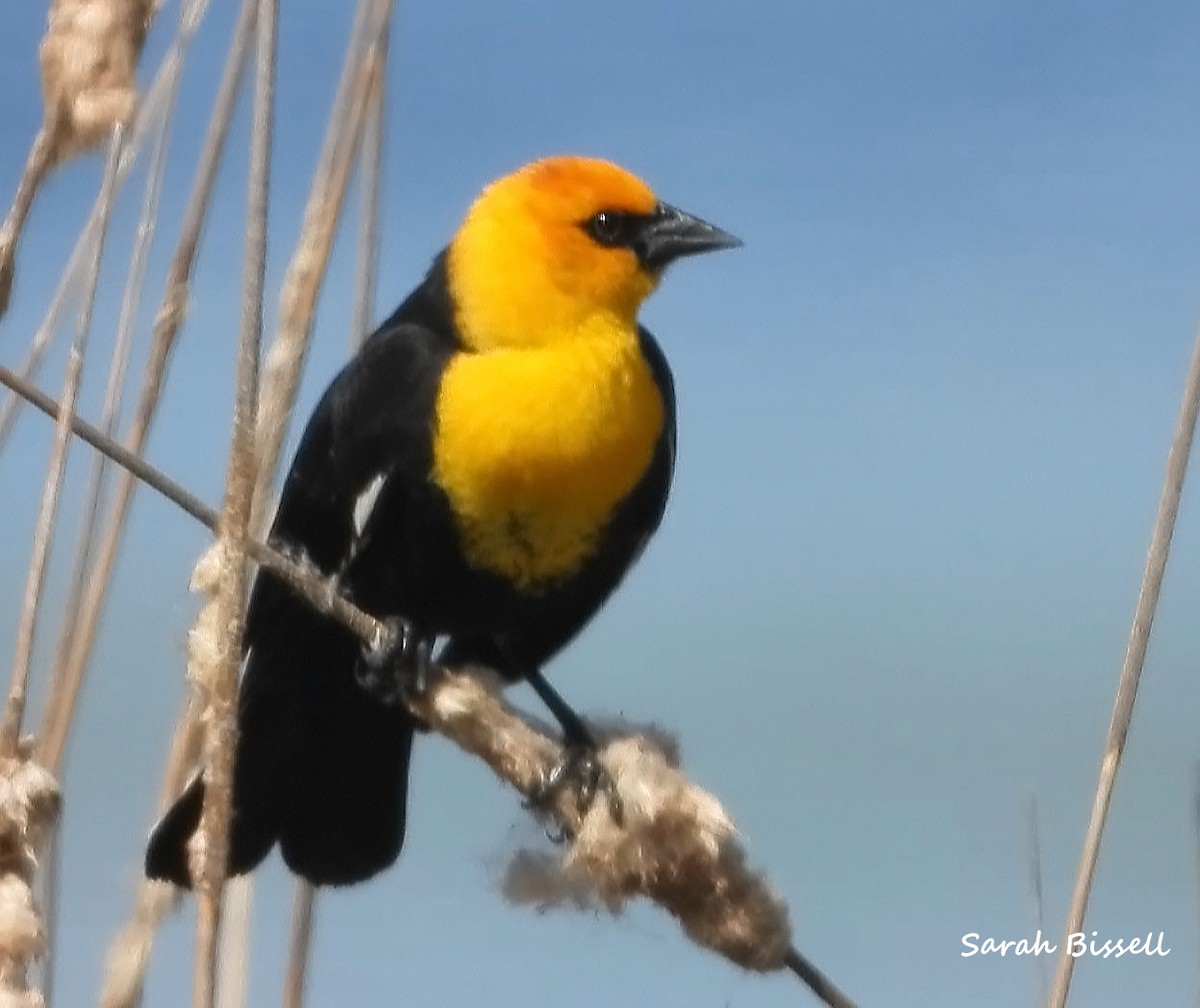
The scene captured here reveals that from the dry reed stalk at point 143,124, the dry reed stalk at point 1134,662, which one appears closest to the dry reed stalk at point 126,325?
the dry reed stalk at point 143,124

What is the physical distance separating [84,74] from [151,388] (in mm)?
384

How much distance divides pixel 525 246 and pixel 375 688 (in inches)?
16.2

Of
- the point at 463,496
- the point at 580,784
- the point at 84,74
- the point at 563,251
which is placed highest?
the point at 563,251

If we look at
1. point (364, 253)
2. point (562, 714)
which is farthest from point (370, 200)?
point (562, 714)

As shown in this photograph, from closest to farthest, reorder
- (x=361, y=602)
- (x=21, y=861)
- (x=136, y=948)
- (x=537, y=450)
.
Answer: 1. (x=21, y=861)
2. (x=136, y=948)
3. (x=537, y=450)
4. (x=361, y=602)

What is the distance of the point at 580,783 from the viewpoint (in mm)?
1207

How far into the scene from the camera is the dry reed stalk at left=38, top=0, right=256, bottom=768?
128cm

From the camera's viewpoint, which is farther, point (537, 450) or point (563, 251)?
point (563, 251)

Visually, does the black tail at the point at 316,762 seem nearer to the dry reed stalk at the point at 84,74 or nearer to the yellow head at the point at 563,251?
the yellow head at the point at 563,251

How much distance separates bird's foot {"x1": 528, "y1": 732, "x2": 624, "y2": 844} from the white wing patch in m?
0.24

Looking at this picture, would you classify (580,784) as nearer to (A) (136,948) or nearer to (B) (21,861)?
(A) (136,948)

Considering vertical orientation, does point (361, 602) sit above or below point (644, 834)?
above

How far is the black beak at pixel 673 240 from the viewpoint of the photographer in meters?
1.49

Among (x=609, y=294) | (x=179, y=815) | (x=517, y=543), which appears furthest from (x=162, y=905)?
(x=609, y=294)
